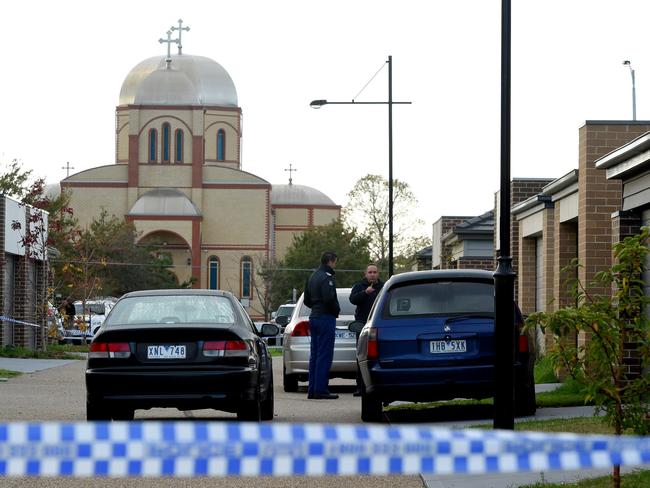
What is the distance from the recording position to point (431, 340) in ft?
45.5

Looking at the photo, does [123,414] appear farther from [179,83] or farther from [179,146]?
[179,83]

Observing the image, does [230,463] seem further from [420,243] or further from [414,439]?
[420,243]

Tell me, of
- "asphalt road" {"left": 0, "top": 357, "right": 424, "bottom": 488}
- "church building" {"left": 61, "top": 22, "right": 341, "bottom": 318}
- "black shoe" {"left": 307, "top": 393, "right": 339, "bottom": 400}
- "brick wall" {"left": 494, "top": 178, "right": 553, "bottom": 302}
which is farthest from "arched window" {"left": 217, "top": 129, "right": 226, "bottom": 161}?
"black shoe" {"left": 307, "top": 393, "right": 339, "bottom": 400}

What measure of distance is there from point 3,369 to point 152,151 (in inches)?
3260

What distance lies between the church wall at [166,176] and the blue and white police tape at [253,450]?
338 ft

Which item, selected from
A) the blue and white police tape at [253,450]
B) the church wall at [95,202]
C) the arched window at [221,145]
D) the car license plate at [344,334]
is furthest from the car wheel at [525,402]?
the arched window at [221,145]

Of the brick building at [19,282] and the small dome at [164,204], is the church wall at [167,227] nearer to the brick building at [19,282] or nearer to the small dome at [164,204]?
the small dome at [164,204]

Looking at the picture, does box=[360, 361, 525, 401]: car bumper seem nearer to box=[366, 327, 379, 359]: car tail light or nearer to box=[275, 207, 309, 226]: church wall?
box=[366, 327, 379, 359]: car tail light

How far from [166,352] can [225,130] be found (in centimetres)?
10262

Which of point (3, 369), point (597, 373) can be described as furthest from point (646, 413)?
point (3, 369)

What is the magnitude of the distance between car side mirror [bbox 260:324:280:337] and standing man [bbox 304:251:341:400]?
2.83 meters

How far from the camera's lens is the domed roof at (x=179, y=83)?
109062 mm

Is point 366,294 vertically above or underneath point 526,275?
underneath

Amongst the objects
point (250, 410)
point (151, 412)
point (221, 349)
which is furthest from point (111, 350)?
point (151, 412)
